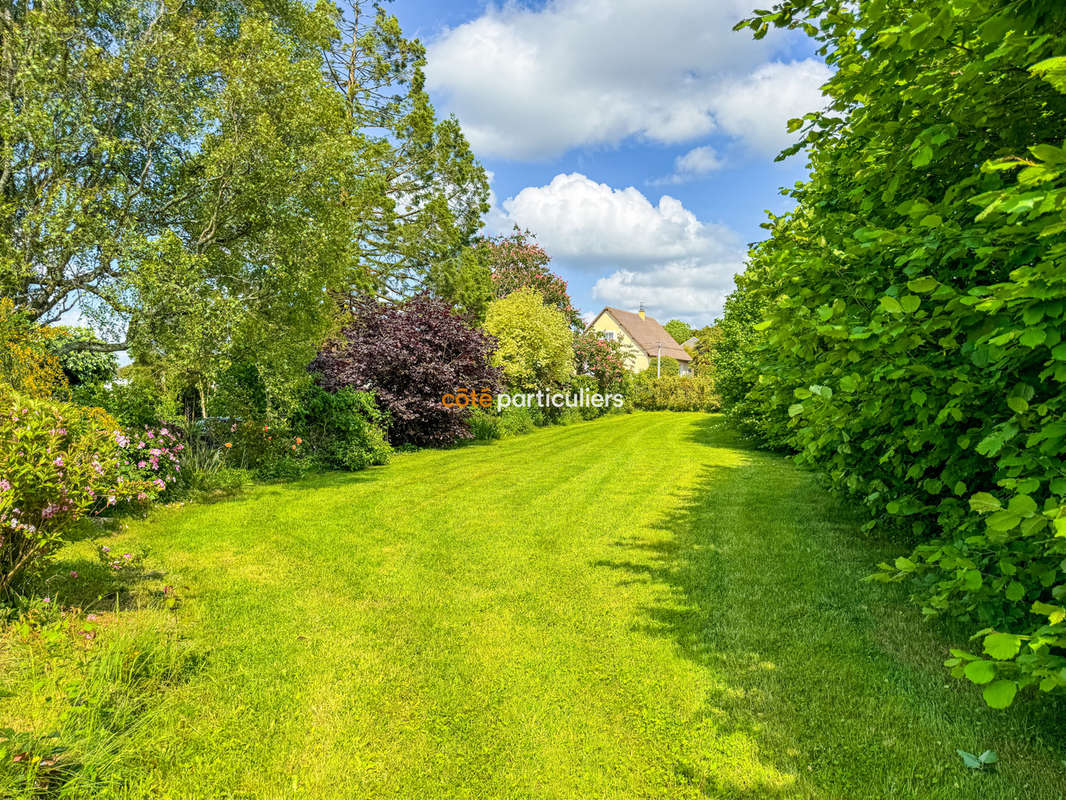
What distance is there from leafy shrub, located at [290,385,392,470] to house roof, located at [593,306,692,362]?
1480 inches

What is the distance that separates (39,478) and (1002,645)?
5284mm

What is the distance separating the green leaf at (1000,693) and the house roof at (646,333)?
45.4 m

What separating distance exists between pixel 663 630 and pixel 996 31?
3909 mm

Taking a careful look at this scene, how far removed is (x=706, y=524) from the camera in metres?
6.86

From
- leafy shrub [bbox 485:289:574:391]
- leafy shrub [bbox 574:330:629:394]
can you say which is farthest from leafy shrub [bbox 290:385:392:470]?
leafy shrub [bbox 574:330:629:394]

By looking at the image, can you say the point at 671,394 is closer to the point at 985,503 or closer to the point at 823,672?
the point at 823,672

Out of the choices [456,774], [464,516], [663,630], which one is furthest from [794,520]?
[456,774]

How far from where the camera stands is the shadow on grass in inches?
101

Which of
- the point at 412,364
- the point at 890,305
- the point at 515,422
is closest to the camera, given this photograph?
the point at 890,305

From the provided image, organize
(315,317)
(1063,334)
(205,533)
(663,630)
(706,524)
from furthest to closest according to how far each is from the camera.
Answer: (315,317), (706,524), (205,533), (663,630), (1063,334)

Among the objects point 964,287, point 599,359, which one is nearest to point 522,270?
point 599,359

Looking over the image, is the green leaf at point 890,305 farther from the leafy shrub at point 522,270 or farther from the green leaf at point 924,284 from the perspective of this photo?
the leafy shrub at point 522,270

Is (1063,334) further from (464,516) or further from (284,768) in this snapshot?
(464,516)

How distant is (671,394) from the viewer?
32938mm
